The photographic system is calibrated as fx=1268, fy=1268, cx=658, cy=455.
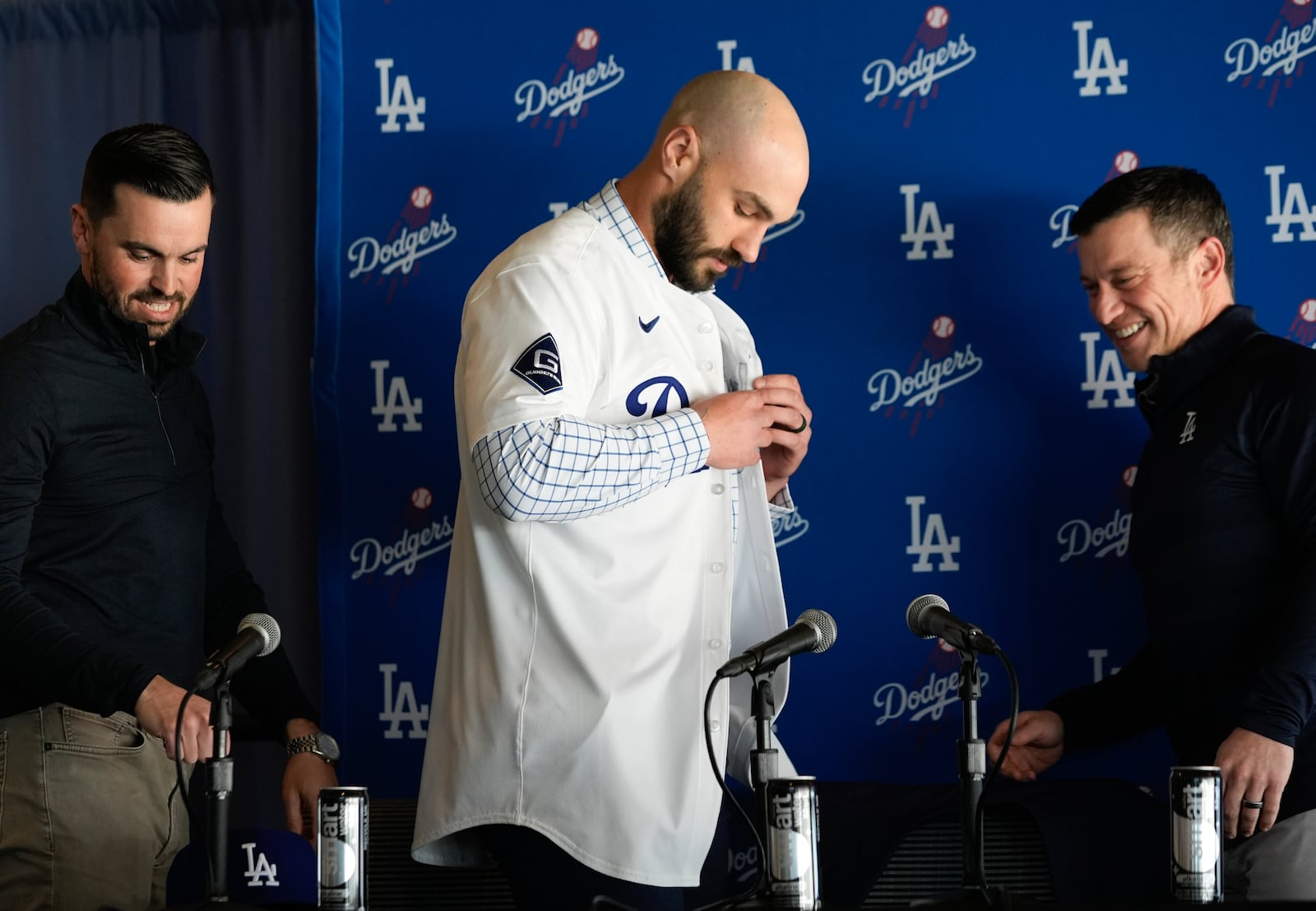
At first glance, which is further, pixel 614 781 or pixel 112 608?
pixel 112 608

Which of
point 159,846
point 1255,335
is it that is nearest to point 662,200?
point 1255,335

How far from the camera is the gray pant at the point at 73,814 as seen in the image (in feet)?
6.82

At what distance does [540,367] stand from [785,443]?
1.56ft

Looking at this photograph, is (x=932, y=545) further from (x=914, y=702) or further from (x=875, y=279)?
(x=875, y=279)

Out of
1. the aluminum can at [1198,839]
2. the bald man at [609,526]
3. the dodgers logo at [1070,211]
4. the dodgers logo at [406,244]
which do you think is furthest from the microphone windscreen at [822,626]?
the dodgers logo at [406,244]

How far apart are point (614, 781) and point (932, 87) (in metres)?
1.56

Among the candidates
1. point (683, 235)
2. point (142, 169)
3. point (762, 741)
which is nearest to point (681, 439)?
point (683, 235)

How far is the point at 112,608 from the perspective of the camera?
218 centimetres

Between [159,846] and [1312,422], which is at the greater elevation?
[1312,422]

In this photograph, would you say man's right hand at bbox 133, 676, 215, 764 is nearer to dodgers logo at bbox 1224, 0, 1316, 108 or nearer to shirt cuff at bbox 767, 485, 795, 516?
shirt cuff at bbox 767, 485, 795, 516

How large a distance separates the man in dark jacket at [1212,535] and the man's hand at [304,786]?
124 centimetres

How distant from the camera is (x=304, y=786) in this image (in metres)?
2.21

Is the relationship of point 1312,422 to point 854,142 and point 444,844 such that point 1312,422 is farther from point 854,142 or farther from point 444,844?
point 444,844

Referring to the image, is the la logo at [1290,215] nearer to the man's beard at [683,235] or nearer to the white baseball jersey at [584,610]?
the man's beard at [683,235]
